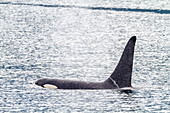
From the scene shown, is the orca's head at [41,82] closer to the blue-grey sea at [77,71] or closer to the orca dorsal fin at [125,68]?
the blue-grey sea at [77,71]

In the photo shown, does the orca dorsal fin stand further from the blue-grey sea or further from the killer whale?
the blue-grey sea

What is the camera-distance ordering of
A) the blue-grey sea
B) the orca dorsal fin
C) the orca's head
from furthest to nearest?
the orca's head → the orca dorsal fin → the blue-grey sea

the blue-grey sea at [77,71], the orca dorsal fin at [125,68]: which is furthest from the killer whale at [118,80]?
the blue-grey sea at [77,71]

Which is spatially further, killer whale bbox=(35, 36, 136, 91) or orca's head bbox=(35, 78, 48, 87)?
orca's head bbox=(35, 78, 48, 87)

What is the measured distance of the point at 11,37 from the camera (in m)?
77.1

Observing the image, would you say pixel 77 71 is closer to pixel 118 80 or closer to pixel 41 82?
pixel 41 82

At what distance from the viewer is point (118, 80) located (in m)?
36.5

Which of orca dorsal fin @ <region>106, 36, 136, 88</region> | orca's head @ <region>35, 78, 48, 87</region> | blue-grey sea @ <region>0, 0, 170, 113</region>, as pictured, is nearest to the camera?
blue-grey sea @ <region>0, 0, 170, 113</region>

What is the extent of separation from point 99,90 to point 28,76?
28.5ft

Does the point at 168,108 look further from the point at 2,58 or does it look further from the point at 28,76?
the point at 2,58

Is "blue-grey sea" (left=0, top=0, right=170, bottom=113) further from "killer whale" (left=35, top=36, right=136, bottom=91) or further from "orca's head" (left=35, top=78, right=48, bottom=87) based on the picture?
"killer whale" (left=35, top=36, right=136, bottom=91)

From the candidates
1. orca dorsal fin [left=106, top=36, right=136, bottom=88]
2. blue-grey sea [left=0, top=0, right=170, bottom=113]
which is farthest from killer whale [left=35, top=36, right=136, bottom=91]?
blue-grey sea [left=0, top=0, right=170, bottom=113]

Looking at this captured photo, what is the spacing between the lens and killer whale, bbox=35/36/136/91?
36156mm

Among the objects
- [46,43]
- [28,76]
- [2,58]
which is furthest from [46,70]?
[46,43]
